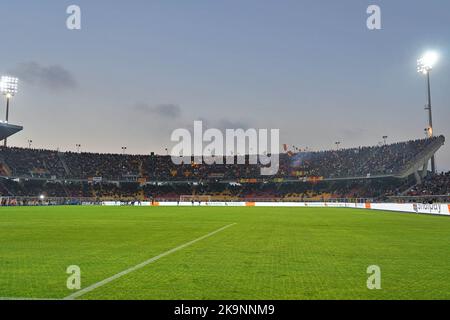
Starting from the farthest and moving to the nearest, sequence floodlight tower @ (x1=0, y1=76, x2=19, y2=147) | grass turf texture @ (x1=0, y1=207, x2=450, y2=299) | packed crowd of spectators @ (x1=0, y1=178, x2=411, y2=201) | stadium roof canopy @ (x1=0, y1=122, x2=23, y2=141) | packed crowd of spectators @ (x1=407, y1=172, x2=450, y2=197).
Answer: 1. packed crowd of spectators @ (x1=0, y1=178, x2=411, y2=201)
2. floodlight tower @ (x1=0, y1=76, x2=19, y2=147)
3. stadium roof canopy @ (x1=0, y1=122, x2=23, y2=141)
4. packed crowd of spectators @ (x1=407, y1=172, x2=450, y2=197)
5. grass turf texture @ (x1=0, y1=207, x2=450, y2=299)

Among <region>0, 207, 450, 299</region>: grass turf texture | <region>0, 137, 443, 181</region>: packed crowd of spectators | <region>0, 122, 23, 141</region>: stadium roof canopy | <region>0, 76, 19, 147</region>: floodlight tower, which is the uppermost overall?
<region>0, 76, 19, 147</region>: floodlight tower

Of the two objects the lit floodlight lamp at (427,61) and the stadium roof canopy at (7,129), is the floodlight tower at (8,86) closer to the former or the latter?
the stadium roof canopy at (7,129)

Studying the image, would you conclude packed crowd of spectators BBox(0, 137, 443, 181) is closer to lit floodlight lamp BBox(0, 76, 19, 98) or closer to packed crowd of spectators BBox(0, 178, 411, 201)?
packed crowd of spectators BBox(0, 178, 411, 201)

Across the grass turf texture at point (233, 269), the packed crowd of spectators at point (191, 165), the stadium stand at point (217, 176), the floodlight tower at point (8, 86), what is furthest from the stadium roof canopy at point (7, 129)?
the grass turf texture at point (233, 269)

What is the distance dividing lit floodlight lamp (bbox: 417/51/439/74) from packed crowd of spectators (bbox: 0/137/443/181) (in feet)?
54.9

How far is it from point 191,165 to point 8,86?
55.1 metres

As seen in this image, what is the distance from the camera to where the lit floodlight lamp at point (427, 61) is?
60.1 meters

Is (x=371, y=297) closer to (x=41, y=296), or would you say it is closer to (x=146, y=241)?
(x=41, y=296)

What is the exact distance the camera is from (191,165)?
118312 millimetres

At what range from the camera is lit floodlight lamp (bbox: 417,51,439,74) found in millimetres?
60062

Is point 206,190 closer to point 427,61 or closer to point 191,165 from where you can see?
point 191,165

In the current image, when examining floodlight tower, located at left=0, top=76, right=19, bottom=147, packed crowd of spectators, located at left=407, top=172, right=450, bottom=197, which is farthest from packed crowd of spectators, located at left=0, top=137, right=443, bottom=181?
floodlight tower, located at left=0, top=76, right=19, bottom=147

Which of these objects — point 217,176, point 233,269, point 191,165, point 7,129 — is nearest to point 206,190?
point 217,176

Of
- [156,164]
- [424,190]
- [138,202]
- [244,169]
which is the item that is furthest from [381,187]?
[156,164]
